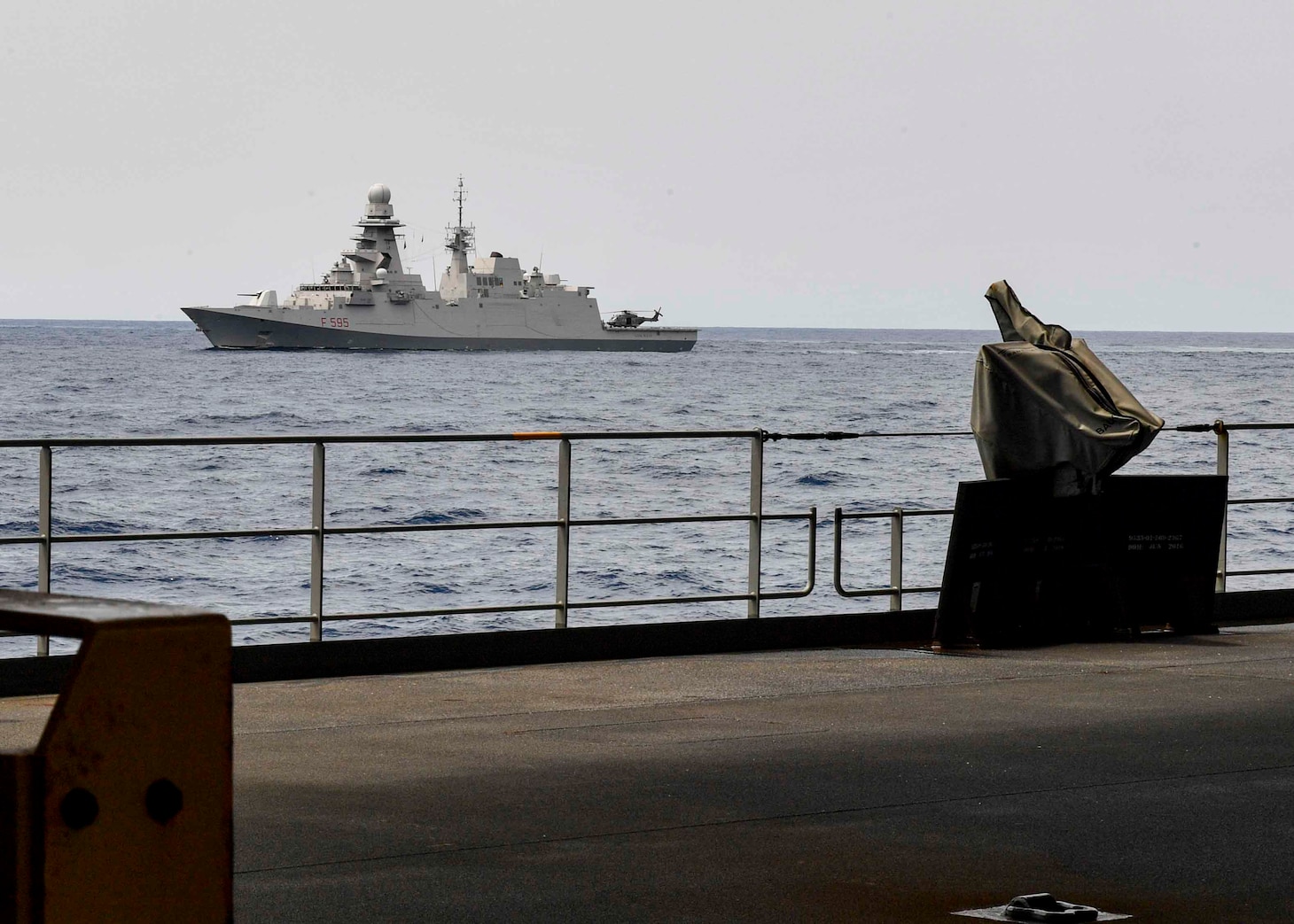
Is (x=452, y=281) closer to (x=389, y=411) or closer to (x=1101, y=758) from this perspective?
(x=389, y=411)

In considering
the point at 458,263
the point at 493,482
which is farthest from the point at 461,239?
the point at 493,482

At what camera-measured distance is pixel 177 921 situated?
2.35m

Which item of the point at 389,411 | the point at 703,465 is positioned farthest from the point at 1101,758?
the point at 389,411

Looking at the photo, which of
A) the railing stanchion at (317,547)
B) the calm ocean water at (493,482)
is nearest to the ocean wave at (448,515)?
the calm ocean water at (493,482)

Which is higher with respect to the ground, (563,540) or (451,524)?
(451,524)

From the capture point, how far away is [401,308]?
126125 millimetres

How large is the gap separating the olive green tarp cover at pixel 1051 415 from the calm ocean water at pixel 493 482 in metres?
13.6

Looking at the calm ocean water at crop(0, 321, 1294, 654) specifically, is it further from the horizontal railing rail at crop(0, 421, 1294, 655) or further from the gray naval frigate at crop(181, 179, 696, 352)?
the gray naval frigate at crop(181, 179, 696, 352)

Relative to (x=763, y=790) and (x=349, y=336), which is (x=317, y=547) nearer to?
(x=763, y=790)

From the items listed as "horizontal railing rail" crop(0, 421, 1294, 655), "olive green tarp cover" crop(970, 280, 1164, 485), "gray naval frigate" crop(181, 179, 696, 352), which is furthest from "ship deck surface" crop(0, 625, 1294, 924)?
"gray naval frigate" crop(181, 179, 696, 352)

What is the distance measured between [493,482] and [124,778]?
41.6m

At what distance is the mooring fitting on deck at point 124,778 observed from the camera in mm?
2238

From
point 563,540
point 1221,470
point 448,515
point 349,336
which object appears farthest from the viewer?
point 349,336

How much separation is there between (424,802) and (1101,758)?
2499 millimetres
